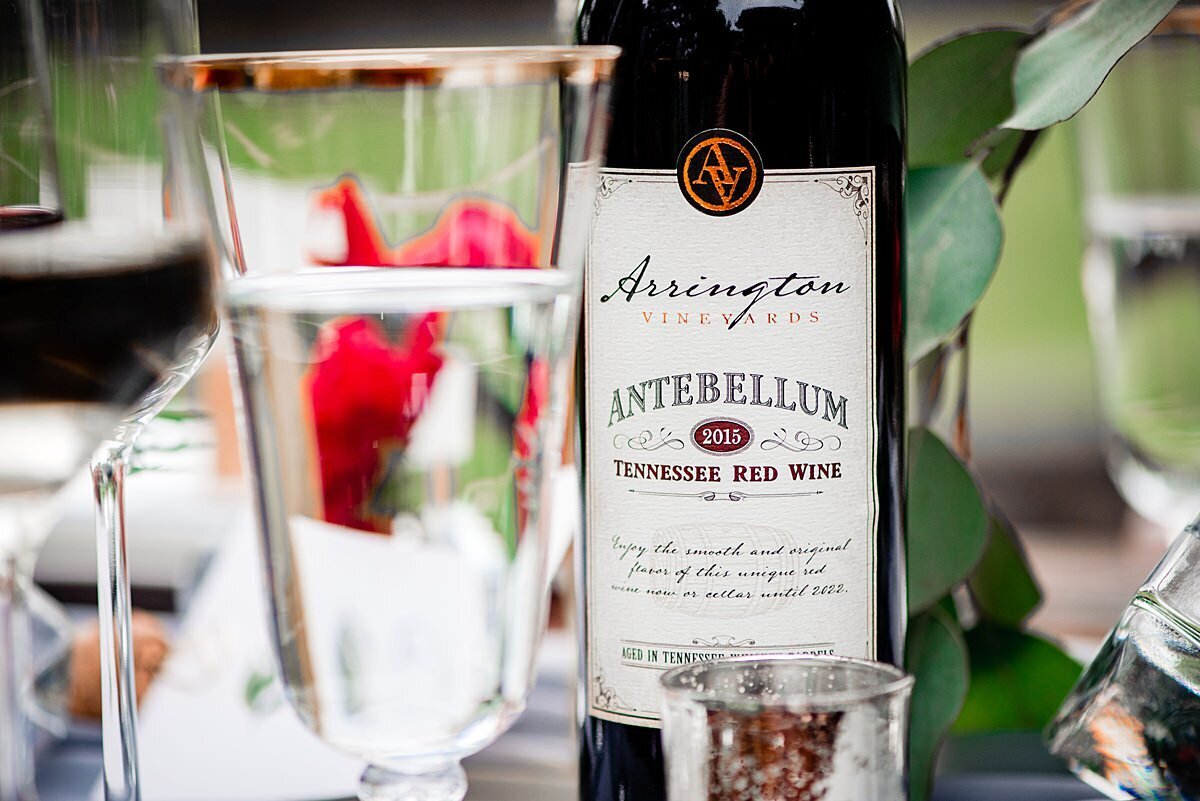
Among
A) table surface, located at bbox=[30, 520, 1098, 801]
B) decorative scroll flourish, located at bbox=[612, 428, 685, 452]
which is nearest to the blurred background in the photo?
table surface, located at bbox=[30, 520, 1098, 801]

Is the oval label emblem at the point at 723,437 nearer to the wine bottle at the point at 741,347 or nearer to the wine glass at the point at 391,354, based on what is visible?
the wine bottle at the point at 741,347

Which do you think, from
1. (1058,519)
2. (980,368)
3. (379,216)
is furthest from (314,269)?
(980,368)

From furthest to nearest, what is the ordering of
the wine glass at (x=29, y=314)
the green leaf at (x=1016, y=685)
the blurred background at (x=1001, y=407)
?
the blurred background at (x=1001, y=407)
the green leaf at (x=1016, y=685)
the wine glass at (x=29, y=314)

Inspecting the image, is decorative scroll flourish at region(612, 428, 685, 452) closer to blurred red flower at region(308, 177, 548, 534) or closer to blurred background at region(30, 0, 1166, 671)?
blurred red flower at region(308, 177, 548, 534)

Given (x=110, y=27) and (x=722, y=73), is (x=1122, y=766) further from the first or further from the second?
(x=110, y=27)

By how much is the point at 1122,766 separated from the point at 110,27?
36 centimetres

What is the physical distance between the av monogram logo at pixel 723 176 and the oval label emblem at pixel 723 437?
0.21ft

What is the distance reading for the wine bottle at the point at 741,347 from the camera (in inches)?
19.9

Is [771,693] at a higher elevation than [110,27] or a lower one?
lower

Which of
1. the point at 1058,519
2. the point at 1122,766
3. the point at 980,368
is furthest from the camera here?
the point at 980,368

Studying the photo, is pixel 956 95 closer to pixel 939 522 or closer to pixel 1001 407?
pixel 939 522

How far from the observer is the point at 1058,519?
8.09ft

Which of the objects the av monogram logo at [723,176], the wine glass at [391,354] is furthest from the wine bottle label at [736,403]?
the wine glass at [391,354]

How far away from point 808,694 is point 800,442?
0.34 feet
